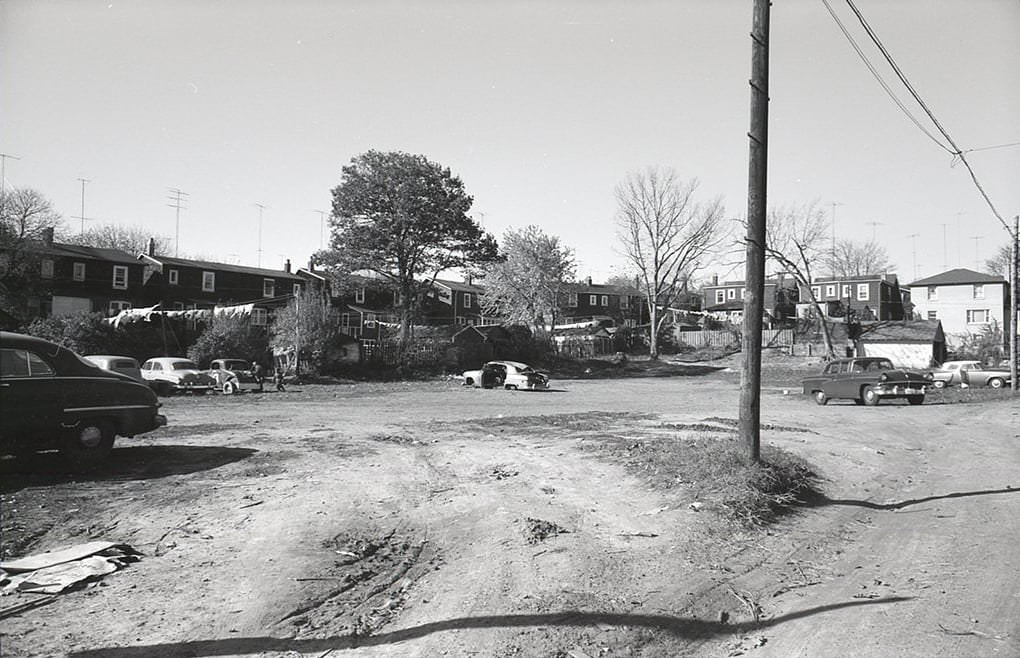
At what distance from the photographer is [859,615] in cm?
488

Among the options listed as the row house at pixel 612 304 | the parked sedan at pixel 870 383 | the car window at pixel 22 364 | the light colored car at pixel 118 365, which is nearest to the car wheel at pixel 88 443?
the car window at pixel 22 364

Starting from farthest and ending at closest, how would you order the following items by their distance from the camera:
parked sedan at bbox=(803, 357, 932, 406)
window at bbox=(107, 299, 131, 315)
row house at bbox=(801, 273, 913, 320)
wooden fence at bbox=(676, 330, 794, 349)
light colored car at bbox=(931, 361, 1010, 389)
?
row house at bbox=(801, 273, 913, 320), wooden fence at bbox=(676, 330, 794, 349), window at bbox=(107, 299, 131, 315), light colored car at bbox=(931, 361, 1010, 389), parked sedan at bbox=(803, 357, 932, 406)

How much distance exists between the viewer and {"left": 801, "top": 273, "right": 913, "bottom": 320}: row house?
66.9m

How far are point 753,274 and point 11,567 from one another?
27.7ft

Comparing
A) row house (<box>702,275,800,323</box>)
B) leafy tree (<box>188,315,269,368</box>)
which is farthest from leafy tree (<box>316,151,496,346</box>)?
row house (<box>702,275,800,323</box>)

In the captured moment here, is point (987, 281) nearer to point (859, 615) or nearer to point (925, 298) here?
point (925, 298)

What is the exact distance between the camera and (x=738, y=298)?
79.6 m

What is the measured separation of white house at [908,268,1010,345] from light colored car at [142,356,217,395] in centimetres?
5664

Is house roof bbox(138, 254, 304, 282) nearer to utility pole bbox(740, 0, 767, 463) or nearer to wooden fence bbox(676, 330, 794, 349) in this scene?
wooden fence bbox(676, 330, 794, 349)

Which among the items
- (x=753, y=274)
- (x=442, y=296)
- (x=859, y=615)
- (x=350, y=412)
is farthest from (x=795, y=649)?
(x=442, y=296)

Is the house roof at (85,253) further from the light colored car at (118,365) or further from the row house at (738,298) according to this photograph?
the row house at (738,298)

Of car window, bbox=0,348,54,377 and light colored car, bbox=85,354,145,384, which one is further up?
car window, bbox=0,348,54,377

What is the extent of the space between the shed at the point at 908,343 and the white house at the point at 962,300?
7753 mm

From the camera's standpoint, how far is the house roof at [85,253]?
46631 mm
